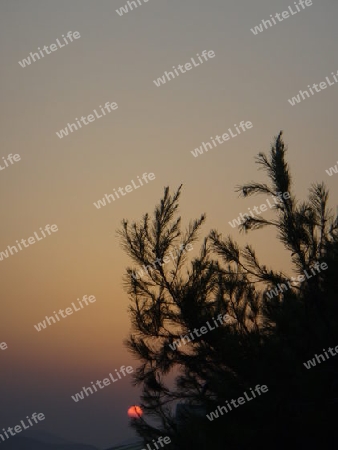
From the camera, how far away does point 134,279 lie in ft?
23.5

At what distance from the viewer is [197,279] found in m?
7.01

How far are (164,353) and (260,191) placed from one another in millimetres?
2426

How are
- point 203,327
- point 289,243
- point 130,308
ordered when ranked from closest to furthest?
point 289,243
point 203,327
point 130,308

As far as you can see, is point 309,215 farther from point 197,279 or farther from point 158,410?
point 158,410

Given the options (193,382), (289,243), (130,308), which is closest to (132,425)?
(193,382)

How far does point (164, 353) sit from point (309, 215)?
8.19 feet

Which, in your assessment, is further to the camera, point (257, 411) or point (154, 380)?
point (154, 380)

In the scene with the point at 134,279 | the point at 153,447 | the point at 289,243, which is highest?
the point at 134,279

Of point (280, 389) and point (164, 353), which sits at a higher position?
point (164, 353)

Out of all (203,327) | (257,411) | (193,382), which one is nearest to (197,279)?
(203,327)

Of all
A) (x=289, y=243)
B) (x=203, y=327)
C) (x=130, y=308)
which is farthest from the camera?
(x=130, y=308)

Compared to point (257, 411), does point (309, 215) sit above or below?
above

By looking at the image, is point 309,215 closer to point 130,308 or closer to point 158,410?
point 130,308

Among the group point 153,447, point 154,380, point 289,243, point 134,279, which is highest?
point 134,279
